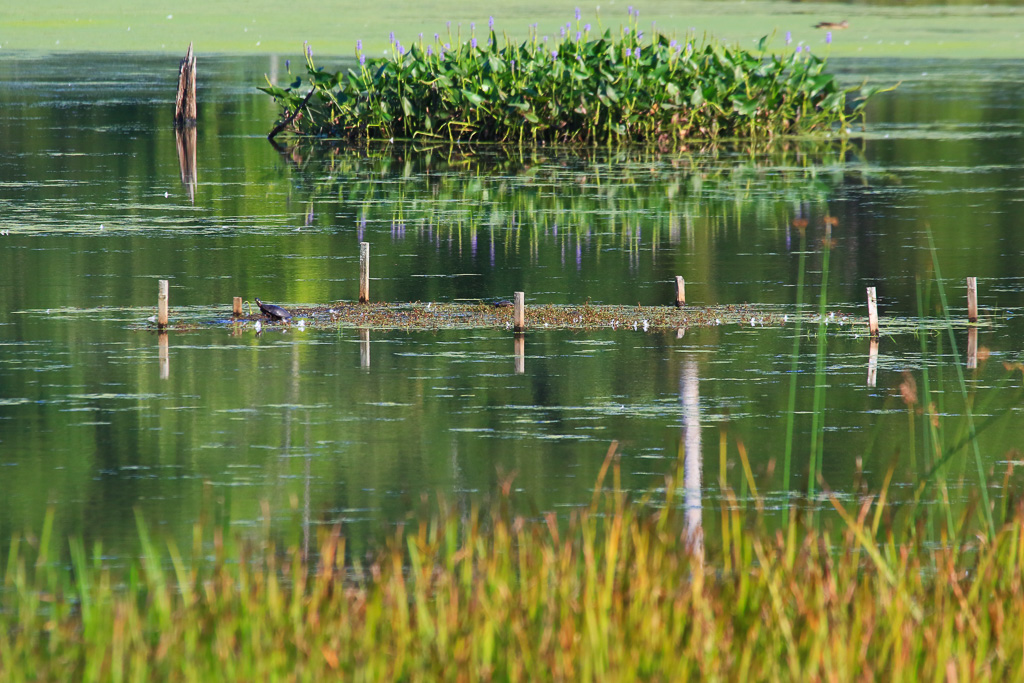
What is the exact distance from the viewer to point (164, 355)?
2069cm

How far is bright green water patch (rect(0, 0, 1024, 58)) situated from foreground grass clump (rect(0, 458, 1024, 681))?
7263 centimetres

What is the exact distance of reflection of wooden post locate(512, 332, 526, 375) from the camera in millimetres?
20125

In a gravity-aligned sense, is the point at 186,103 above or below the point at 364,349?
above

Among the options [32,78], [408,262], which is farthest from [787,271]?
[32,78]

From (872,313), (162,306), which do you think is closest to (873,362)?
(872,313)

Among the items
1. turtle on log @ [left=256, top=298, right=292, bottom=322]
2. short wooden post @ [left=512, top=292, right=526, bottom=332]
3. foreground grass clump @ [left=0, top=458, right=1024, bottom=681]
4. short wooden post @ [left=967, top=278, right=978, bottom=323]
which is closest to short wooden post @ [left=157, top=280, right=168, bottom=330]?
turtle on log @ [left=256, top=298, right=292, bottom=322]

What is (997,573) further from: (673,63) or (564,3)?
(564,3)

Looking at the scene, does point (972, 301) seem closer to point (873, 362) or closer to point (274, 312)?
point (873, 362)

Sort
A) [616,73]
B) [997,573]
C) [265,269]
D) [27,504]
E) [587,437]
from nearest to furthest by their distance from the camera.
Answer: [997,573] → [27,504] → [587,437] → [265,269] → [616,73]

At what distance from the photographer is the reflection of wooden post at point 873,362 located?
19.5 metres

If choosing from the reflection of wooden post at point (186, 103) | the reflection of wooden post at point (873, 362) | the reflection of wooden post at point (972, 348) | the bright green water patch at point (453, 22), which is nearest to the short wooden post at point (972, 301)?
the reflection of wooden post at point (972, 348)

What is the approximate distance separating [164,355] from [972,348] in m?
9.57

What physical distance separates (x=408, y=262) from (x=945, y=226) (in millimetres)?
10673

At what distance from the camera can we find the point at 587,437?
17.1m
